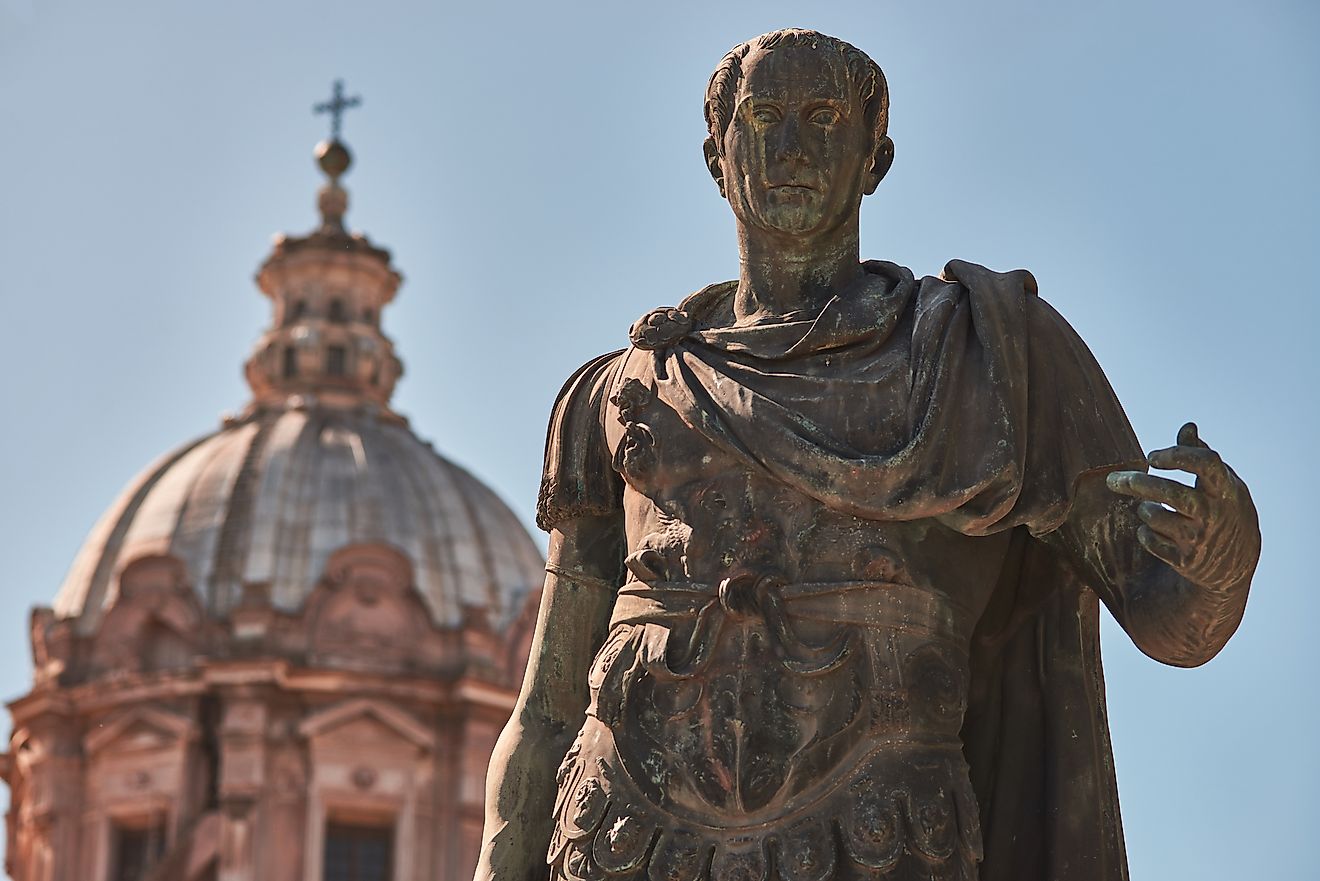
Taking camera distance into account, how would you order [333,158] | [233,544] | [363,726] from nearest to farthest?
[363,726], [233,544], [333,158]

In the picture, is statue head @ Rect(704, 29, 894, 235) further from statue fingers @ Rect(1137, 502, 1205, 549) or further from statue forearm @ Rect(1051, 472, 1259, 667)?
statue fingers @ Rect(1137, 502, 1205, 549)

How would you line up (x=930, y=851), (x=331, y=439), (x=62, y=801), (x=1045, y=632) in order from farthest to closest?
(x=331, y=439) → (x=62, y=801) → (x=1045, y=632) → (x=930, y=851)

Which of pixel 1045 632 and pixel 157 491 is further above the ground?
pixel 157 491

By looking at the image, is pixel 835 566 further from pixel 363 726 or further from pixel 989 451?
pixel 363 726

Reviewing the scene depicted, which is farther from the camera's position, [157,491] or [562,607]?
[157,491]

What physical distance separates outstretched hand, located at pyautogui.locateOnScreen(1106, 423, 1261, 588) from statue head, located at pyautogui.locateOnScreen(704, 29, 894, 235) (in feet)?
2.84

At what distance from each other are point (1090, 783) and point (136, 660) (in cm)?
5125

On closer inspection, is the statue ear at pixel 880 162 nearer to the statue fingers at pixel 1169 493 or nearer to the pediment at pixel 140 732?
the statue fingers at pixel 1169 493

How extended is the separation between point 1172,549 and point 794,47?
4.21 ft

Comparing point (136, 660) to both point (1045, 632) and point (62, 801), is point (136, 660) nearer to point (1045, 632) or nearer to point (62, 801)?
point (62, 801)

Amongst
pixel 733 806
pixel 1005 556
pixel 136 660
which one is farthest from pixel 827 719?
pixel 136 660

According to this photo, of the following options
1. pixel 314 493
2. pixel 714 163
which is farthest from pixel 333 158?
pixel 714 163

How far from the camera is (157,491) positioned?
59.4m

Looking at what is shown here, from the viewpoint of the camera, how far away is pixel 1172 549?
6.14 metres
